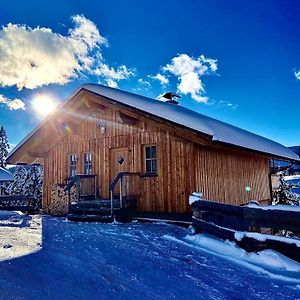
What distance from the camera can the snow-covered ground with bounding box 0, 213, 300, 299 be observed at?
3.55 m

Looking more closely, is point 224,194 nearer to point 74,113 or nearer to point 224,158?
point 224,158

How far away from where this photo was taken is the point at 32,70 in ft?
52.7

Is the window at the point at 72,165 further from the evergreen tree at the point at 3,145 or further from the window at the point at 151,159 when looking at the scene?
the evergreen tree at the point at 3,145

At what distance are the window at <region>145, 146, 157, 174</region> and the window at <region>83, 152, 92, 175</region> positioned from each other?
9.95ft

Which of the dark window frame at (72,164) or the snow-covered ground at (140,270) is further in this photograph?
the dark window frame at (72,164)

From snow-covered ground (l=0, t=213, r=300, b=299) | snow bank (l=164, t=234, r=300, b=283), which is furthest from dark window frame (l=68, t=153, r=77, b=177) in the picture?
→ snow bank (l=164, t=234, r=300, b=283)

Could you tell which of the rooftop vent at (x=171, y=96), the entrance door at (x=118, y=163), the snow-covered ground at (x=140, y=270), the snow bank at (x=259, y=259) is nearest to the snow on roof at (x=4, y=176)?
the rooftop vent at (x=171, y=96)

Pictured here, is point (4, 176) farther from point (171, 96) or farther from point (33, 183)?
point (171, 96)

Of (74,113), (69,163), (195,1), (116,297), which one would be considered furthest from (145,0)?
(116,297)

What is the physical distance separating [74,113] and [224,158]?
6630 mm

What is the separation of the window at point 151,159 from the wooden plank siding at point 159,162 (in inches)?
7.7

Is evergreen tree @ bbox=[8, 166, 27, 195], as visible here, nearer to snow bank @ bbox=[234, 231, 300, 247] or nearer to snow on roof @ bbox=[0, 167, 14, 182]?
snow on roof @ bbox=[0, 167, 14, 182]

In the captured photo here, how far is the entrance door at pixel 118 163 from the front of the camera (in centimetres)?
1138

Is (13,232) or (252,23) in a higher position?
(252,23)
